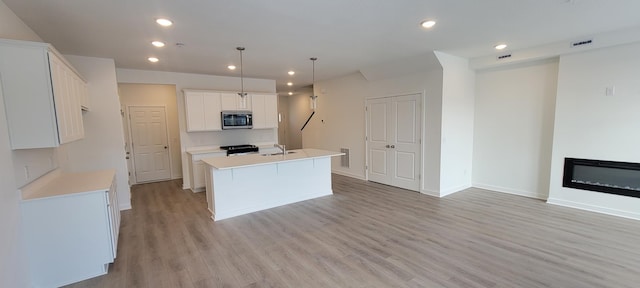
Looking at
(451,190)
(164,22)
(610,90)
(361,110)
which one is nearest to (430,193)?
(451,190)

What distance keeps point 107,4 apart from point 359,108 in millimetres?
4834

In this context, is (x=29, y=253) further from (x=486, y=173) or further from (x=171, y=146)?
(x=486, y=173)

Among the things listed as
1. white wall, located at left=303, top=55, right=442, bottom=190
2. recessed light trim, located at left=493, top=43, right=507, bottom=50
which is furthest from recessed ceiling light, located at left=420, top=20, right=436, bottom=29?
recessed light trim, located at left=493, top=43, right=507, bottom=50

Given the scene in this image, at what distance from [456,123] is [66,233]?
5634 millimetres

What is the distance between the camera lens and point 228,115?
229 inches

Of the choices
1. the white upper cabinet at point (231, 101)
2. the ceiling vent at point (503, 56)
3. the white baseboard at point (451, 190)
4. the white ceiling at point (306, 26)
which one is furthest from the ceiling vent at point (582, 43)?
the white upper cabinet at point (231, 101)

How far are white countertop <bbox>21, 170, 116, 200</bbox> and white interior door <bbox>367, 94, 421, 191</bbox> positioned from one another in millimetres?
4663

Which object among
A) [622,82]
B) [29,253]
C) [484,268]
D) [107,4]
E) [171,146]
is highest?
[107,4]

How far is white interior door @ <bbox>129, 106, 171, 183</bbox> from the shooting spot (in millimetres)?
6367

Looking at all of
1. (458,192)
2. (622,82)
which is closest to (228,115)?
(458,192)

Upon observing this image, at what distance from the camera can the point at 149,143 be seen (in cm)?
654

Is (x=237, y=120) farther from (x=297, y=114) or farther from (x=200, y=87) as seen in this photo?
(x=297, y=114)

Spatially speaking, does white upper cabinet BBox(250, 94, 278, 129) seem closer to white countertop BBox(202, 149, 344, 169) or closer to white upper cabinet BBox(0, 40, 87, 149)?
white countertop BBox(202, 149, 344, 169)

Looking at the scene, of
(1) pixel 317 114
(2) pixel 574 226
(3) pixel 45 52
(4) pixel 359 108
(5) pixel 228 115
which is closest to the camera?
(3) pixel 45 52
